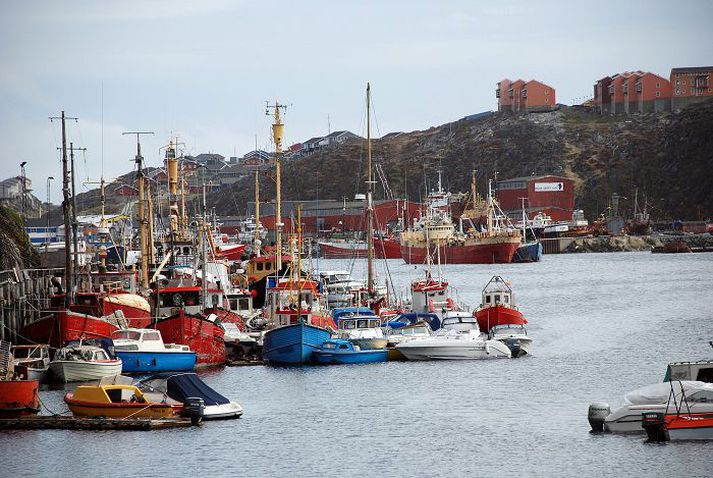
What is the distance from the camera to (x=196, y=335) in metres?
58.5

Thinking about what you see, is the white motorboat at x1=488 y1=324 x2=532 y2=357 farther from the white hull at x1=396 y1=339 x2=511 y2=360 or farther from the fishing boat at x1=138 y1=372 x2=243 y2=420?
the fishing boat at x1=138 y1=372 x2=243 y2=420

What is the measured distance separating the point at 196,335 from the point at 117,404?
50.2 feet

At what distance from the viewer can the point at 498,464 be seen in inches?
1537

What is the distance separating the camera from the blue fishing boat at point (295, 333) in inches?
2344

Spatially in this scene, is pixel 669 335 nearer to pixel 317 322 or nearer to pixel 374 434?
pixel 317 322

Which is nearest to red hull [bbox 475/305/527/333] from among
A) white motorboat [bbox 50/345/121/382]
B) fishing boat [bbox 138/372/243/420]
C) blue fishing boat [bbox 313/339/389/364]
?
blue fishing boat [bbox 313/339/389/364]

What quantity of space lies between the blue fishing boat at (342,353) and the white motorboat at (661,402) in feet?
67.3

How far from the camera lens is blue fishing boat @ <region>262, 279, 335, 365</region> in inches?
2344

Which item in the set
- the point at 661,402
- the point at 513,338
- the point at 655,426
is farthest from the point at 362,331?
the point at 655,426

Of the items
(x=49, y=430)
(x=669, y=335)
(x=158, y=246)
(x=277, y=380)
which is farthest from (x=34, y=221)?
(x=49, y=430)

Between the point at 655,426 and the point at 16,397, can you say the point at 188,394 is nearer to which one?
the point at 16,397

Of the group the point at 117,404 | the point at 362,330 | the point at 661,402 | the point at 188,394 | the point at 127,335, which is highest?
the point at 127,335

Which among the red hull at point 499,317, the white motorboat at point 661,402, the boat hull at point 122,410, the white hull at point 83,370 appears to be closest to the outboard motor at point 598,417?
the white motorboat at point 661,402

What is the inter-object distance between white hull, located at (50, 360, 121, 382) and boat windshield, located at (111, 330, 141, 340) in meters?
3.60
